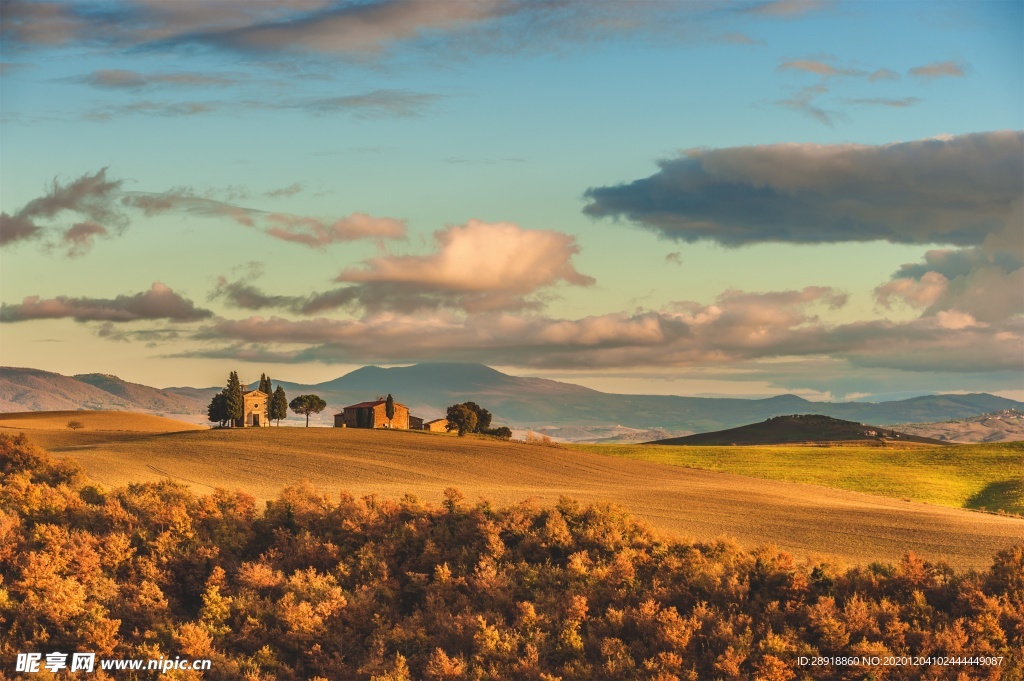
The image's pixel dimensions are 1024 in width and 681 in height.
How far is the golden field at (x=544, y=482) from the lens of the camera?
37969 millimetres

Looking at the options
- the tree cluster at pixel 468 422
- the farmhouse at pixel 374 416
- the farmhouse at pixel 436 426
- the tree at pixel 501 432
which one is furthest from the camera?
the farmhouse at pixel 374 416

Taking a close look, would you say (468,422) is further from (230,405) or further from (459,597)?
(459,597)

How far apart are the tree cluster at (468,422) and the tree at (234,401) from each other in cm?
2636

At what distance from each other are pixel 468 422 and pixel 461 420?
0.79 m

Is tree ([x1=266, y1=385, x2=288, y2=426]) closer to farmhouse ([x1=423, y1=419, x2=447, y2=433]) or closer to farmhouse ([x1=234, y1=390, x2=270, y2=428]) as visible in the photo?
farmhouse ([x1=234, y1=390, x2=270, y2=428])

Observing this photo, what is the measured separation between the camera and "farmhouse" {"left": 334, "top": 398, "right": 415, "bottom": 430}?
11250cm

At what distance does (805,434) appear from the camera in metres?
137

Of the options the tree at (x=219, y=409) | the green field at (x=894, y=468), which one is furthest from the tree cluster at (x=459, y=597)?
the tree at (x=219, y=409)

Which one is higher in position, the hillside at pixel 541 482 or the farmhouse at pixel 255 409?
the farmhouse at pixel 255 409

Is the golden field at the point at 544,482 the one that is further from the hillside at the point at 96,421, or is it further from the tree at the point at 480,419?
the hillside at the point at 96,421

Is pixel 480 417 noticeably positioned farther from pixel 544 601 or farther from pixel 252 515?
pixel 544 601

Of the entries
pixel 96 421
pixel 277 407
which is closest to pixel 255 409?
pixel 277 407

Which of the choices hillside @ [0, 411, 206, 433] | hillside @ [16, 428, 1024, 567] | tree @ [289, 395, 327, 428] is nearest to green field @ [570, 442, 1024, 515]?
hillside @ [16, 428, 1024, 567]

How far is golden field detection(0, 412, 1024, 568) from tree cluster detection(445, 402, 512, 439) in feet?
23.5
